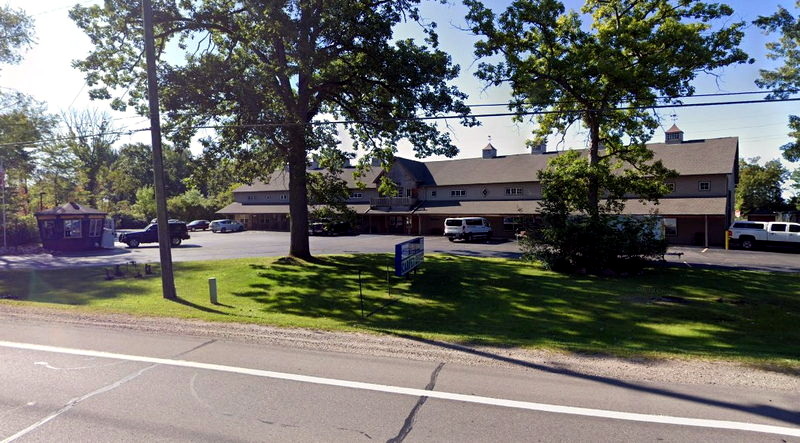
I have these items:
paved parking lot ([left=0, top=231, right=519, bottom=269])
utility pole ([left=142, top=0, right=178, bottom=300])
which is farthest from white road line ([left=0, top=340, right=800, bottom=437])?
paved parking lot ([left=0, top=231, right=519, bottom=269])

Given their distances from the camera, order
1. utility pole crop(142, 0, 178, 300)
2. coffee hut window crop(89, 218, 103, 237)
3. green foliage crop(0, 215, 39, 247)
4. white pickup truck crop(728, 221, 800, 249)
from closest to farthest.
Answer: utility pole crop(142, 0, 178, 300) < white pickup truck crop(728, 221, 800, 249) < coffee hut window crop(89, 218, 103, 237) < green foliage crop(0, 215, 39, 247)

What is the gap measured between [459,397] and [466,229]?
3190cm

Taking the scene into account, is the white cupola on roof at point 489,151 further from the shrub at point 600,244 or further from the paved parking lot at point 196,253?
the shrub at point 600,244

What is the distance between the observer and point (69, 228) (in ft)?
99.0

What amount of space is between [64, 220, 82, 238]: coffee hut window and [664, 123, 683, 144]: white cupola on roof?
4834 cm

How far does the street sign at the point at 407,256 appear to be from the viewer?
16.4 m

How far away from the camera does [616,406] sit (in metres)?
4.74

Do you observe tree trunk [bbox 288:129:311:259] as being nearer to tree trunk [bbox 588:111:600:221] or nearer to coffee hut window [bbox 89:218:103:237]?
tree trunk [bbox 588:111:600:221]

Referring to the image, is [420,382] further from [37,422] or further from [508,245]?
[508,245]

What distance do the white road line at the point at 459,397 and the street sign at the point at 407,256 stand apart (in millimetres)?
10608

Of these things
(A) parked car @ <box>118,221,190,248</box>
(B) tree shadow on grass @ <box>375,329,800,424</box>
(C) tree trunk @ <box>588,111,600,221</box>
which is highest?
(C) tree trunk @ <box>588,111,600,221</box>

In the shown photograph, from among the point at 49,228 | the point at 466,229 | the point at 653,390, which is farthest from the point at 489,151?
the point at 653,390

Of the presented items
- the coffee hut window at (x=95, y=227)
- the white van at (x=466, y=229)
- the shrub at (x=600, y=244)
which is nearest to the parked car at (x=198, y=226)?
the coffee hut window at (x=95, y=227)

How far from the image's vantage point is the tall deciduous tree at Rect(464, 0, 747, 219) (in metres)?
21.1
